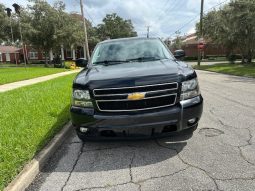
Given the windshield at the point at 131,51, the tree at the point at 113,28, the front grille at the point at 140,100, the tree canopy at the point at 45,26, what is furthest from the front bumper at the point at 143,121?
the tree at the point at 113,28

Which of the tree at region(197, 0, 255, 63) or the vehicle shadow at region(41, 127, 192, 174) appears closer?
the vehicle shadow at region(41, 127, 192, 174)

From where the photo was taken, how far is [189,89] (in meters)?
4.21

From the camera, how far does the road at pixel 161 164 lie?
344 centimetres

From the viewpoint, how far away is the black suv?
13.1ft

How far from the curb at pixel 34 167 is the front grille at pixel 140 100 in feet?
4.07

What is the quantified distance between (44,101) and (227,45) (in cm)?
3184

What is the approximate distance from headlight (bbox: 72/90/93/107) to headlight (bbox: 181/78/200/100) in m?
1.36

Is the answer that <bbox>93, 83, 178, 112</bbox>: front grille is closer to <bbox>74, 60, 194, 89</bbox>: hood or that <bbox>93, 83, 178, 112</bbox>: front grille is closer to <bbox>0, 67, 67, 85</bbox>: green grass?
<bbox>74, 60, 194, 89</bbox>: hood

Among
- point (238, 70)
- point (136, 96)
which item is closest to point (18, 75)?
point (238, 70)

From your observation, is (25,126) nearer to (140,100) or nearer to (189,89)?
(140,100)

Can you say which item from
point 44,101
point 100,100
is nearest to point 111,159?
point 100,100

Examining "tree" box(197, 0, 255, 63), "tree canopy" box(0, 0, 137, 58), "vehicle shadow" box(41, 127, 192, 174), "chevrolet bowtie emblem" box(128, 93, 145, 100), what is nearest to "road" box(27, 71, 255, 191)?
"vehicle shadow" box(41, 127, 192, 174)

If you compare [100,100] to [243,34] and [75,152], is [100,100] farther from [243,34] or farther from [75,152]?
[243,34]

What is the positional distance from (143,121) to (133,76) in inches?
25.7
